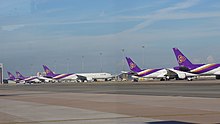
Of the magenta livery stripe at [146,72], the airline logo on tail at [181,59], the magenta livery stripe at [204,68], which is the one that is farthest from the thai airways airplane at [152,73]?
the magenta livery stripe at [204,68]

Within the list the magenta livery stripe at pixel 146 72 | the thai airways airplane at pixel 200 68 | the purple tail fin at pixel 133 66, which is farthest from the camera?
the purple tail fin at pixel 133 66

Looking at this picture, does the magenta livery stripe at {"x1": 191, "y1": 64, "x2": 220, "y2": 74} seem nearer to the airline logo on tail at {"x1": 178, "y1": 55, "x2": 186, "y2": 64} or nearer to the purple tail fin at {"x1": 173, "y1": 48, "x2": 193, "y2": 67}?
the purple tail fin at {"x1": 173, "y1": 48, "x2": 193, "y2": 67}

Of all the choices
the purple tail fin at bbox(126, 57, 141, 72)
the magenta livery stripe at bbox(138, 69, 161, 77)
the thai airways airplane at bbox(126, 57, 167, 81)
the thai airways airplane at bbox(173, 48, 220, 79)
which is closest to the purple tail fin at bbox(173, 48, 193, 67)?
the thai airways airplane at bbox(173, 48, 220, 79)

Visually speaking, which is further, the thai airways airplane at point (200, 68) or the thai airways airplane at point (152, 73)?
the thai airways airplane at point (152, 73)

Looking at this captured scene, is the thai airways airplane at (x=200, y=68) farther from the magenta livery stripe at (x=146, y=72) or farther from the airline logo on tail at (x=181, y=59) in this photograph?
the magenta livery stripe at (x=146, y=72)

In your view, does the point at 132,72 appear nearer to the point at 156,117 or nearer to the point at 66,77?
the point at 66,77

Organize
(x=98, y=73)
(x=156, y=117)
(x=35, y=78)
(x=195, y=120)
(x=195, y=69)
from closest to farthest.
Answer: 1. (x=195, y=120)
2. (x=156, y=117)
3. (x=195, y=69)
4. (x=98, y=73)
5. (x=35, y=78)

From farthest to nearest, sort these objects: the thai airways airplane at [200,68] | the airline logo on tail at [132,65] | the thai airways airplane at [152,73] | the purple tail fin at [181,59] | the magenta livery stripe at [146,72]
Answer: the airline logo on tail at [132,65] < the magenta livery stripe at [146,72] < the thai airways airplane at [152,73] < the purple tail fin at [181,59] < the thai airways airplane at [200,68]

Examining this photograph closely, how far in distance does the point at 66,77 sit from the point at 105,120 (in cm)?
15749

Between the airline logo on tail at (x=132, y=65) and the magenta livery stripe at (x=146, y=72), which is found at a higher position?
the airline logo on tail at (x=132, y=65)

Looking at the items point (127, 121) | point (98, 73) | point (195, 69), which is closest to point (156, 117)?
point (127, 121)

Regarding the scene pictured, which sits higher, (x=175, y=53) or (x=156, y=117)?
(x=175, y=53)

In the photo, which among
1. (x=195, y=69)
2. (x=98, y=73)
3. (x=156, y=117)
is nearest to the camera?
(x=156, y=117)

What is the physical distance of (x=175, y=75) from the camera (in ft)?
379
